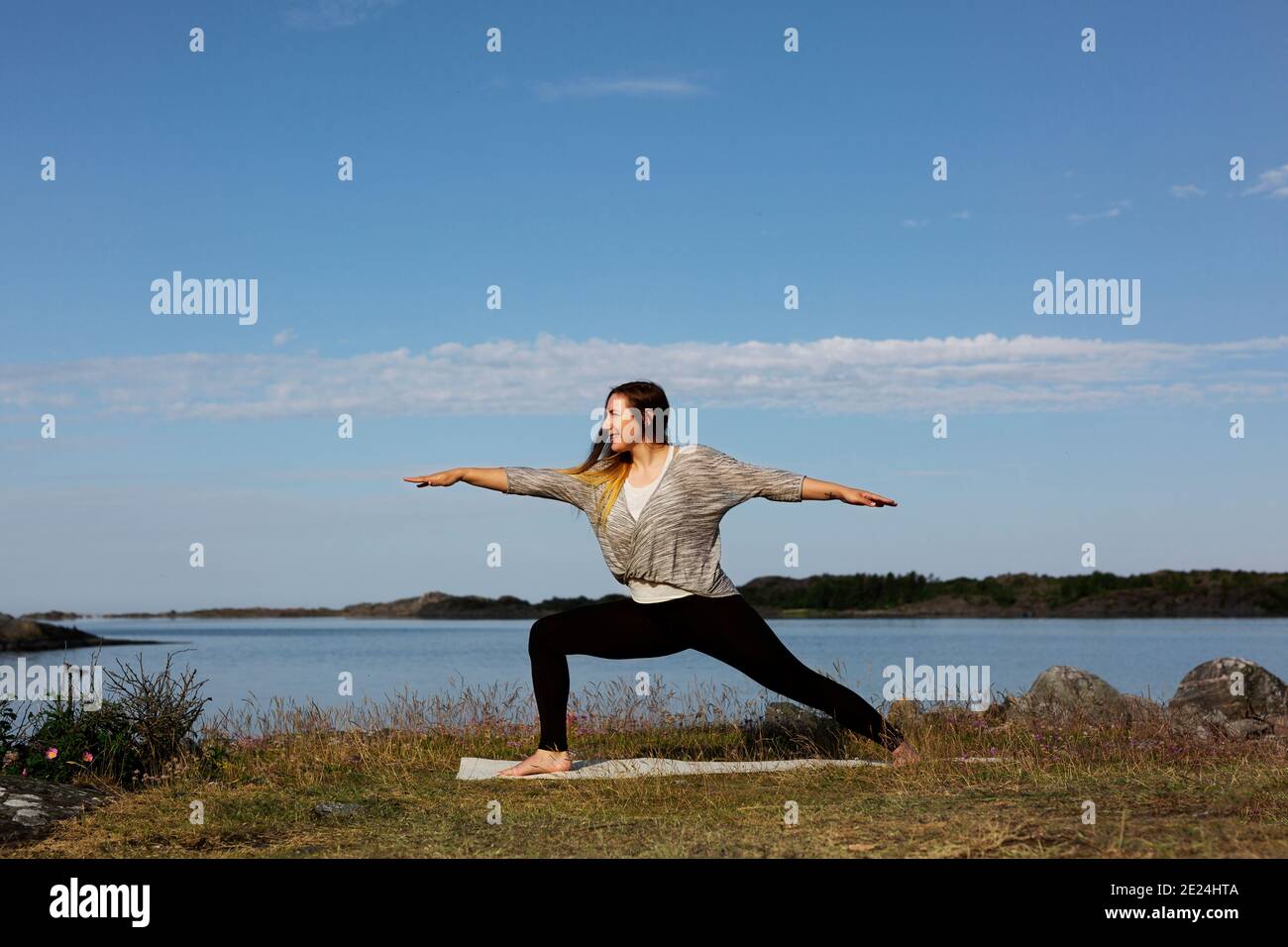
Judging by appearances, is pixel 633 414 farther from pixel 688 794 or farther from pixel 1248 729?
pixel 1248 729

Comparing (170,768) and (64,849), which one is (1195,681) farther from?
(64,849)

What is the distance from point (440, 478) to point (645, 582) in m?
1.48

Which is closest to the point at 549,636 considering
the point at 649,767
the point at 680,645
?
the point at 680,645

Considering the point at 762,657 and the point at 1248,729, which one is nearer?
the point at 762,657

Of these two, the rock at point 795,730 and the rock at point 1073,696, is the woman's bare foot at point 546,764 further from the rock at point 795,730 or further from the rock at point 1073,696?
the rock at point 1073,696

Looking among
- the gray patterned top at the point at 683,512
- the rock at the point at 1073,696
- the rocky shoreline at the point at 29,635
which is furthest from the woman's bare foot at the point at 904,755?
the rocky shoreline at the point at 29,635

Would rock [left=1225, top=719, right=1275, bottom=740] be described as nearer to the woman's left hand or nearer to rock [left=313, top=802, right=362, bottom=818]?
the woman's left hand

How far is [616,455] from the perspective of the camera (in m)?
8.01

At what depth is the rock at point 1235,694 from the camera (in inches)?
508

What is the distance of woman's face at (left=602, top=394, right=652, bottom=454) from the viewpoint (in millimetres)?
7738

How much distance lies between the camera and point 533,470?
7957 millimetres

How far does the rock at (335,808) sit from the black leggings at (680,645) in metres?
1.43
